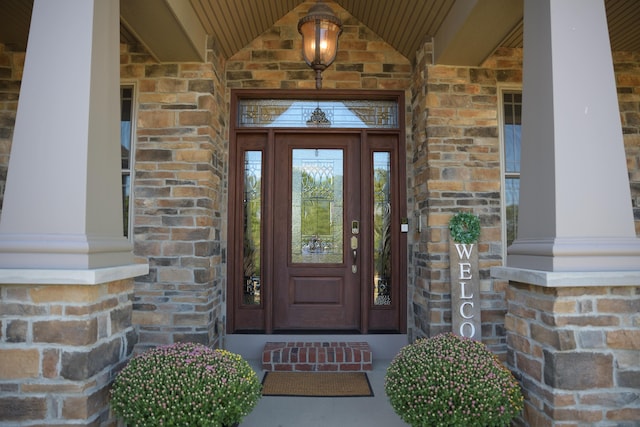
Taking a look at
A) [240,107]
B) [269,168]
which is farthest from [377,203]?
[240,107]

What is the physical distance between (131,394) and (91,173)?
107 centimetres

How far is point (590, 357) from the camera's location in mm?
2104

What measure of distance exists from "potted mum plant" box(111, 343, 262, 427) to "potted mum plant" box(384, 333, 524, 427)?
780 mm

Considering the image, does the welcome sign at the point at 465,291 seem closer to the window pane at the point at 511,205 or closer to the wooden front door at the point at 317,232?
the window pane at the point at 511,205

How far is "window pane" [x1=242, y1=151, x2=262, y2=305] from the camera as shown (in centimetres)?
443

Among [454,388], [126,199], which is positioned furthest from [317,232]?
[454,388]

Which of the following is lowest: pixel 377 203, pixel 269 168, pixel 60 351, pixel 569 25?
pixel 60 351

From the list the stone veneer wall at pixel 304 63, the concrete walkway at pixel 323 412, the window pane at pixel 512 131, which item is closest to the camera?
the concrete walkway at pixel 323 412

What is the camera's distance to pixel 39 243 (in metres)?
2.11

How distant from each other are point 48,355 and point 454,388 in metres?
1.90

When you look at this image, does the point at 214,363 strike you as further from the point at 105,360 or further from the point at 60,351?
the point at 60,351

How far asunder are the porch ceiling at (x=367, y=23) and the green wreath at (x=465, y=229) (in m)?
1.37

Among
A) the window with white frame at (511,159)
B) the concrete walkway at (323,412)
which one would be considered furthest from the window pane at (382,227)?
the concrete walkway at (323,412)

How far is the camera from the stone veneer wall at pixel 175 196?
376cm
